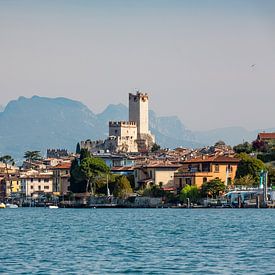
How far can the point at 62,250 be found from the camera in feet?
138

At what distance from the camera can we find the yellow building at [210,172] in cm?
11131

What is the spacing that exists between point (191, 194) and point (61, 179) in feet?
120

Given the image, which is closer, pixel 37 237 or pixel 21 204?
pixel 37 237

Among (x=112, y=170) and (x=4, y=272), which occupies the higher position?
(x=112, y=170)

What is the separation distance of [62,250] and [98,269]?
7122mm

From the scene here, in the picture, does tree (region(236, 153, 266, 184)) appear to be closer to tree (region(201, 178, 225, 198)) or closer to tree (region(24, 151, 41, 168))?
tree (region(201, 178, 225, 198))

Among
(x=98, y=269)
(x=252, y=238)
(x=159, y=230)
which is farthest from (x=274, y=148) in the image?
(x=98, y=269)

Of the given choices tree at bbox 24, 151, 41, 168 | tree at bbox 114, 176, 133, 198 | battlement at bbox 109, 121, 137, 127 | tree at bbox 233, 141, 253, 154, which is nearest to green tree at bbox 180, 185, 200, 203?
tree at bbox 114, 176, 133, 198

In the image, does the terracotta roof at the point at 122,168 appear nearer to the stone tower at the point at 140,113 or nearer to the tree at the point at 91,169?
the tree at the point at 91,169

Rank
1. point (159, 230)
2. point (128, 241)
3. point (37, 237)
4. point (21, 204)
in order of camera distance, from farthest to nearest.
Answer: point (21, 204), point (159, 230), point (37, 237), point (128, 241)

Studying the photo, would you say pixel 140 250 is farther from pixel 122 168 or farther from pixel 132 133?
pixel 132 133

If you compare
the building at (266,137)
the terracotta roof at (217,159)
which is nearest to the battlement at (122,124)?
the building at (266,137)

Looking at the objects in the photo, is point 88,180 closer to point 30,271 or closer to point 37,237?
point 37,237

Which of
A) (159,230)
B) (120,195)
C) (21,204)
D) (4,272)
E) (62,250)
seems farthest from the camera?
(21,204)
